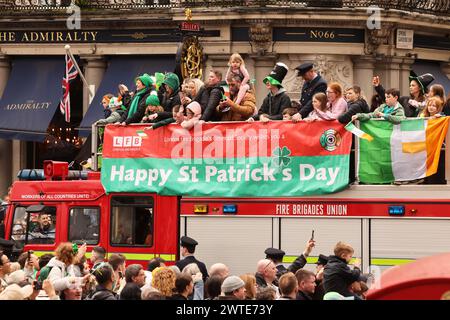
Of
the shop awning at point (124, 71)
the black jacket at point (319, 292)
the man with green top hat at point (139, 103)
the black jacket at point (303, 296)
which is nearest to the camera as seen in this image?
the black jacket at point (303, 296)

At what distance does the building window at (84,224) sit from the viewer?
18344 millimetres

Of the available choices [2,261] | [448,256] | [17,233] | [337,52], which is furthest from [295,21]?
[448,256]

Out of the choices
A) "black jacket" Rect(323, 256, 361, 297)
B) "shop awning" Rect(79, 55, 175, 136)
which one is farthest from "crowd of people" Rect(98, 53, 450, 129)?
"shop awning" Rect(79, 55, 175, 136)

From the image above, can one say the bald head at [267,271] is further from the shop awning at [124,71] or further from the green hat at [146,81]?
the shop awning at [124,71]

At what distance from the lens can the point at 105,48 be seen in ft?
108

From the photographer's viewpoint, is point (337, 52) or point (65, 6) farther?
point (65, 6)

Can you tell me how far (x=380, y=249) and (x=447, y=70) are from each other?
18.4 m

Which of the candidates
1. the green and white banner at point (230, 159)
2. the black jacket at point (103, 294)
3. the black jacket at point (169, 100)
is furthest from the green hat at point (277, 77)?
the black jacket at point (103, 294)

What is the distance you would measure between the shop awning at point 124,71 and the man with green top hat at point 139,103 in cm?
1281

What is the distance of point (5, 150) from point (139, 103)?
1614 cm

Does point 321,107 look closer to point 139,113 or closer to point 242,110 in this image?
point 242,110

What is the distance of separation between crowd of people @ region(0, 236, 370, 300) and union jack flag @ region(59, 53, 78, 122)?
49.9ft

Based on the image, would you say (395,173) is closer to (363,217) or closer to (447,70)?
(363,217)

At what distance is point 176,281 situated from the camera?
11586mm
